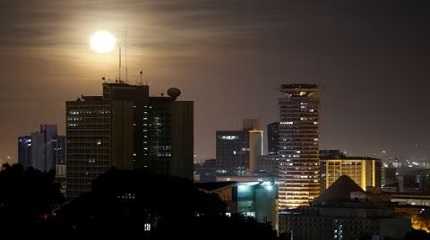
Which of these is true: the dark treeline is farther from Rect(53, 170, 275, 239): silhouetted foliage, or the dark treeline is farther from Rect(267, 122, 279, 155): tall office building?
Rect(267, 122, 279, 155): tall office building

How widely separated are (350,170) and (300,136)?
5578 millimetres

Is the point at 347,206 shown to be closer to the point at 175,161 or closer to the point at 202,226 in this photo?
the point at 175,161

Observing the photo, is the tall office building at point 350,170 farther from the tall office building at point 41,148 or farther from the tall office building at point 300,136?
the tall office building at point 41,148

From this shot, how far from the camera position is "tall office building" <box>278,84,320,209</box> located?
205 feet

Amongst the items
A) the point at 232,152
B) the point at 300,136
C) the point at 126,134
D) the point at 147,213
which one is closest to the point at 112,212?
the point at 147,213

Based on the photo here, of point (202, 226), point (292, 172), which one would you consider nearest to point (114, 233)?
point (202, 226)

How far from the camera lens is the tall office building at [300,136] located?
6253 cm

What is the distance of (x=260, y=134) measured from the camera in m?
78.6

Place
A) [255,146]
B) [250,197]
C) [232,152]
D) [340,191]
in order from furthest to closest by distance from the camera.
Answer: [232,152], [255,146], [340,191], [250,197]

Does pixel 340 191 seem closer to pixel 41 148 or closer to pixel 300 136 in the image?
pixel 300 136

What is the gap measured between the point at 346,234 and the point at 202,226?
28.7 meters

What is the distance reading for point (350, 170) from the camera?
2638 inches

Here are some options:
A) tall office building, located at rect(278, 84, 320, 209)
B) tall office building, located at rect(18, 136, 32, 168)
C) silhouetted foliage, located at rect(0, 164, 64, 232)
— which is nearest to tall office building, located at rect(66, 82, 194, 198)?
tall office building, located at rect(18, 136, 32, 168)

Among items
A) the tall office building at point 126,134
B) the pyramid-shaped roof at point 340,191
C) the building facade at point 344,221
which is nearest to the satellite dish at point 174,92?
the tall office building at point 126,134
